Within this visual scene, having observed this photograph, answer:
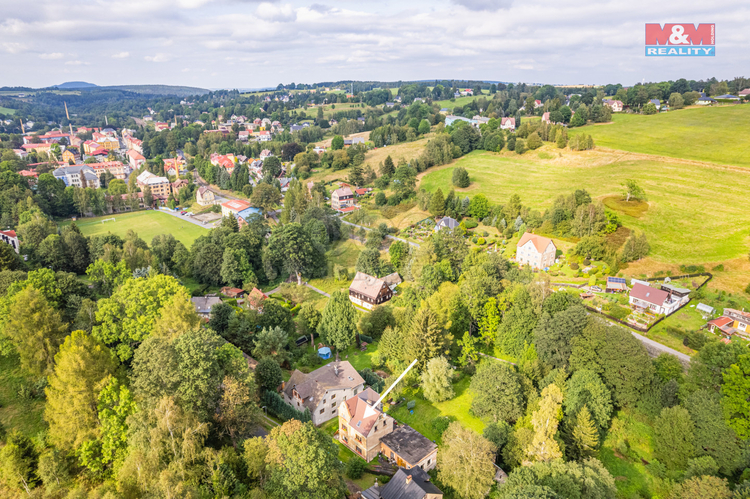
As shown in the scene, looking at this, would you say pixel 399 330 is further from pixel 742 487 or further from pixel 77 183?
pixel 77 183

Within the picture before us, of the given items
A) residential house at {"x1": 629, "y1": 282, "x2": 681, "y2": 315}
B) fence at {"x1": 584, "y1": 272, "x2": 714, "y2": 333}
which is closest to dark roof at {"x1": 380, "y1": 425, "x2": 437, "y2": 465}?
fence at {"x1": 584, "y1": 272, "x2": 714, "y2": 333}

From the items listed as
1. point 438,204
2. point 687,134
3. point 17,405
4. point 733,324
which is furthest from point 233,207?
point 687,134

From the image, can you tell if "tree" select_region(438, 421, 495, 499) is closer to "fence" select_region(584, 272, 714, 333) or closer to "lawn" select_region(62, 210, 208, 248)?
"fence" select_region(584, 272, 714, 333)

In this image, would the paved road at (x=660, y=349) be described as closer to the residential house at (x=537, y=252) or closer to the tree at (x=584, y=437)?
the tree at (x=584, y=437)

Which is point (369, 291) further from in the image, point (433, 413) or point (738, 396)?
point (738, 396)

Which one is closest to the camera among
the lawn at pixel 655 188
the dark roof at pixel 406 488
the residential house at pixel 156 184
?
the dark roof at pixel 406 488

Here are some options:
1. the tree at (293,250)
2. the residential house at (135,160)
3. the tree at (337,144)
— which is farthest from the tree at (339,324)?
the residential house at (135,160)
